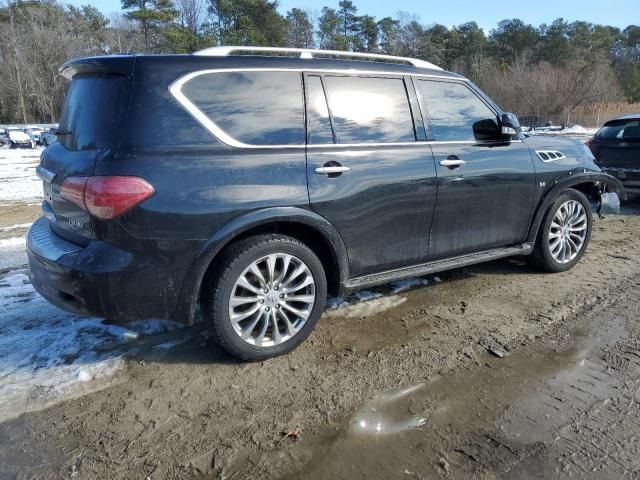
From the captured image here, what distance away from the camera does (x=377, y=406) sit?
2.84m

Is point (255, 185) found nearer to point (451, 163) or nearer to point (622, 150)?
point (451, 163)

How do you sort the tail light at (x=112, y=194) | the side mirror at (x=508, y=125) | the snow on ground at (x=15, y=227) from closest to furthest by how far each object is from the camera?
the tail light at (x=112, y=194)
the side mirror at (x=508, y=125)
the snow on ground at (x=15, y=227)

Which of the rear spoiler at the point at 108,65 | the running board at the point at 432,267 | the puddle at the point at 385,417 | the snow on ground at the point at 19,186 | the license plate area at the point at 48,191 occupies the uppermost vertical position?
the rear spoiler at the point at 108,65

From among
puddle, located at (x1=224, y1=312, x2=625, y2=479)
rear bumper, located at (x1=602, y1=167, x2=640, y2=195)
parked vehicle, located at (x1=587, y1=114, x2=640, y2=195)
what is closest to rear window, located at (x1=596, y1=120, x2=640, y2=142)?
parked vehicle, located at (x1=587, y1=114, x2=640, y2=195)

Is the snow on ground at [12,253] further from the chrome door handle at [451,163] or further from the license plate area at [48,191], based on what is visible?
the chrome door handle at [451,163]

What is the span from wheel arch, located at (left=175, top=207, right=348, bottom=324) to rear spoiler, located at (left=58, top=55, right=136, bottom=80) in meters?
1.06

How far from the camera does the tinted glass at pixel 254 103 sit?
308cm

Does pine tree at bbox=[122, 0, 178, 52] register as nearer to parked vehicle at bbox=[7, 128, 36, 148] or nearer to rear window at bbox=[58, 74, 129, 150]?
parked vehicle at bbox=[7, 128, 36, 148]

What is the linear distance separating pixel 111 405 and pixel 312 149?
6.33ft

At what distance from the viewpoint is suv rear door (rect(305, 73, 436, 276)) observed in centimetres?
341

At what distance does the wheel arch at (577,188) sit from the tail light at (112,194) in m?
3.40

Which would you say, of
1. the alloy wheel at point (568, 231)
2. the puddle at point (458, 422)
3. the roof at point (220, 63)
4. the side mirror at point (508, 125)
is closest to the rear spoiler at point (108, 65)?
the roof at point (220, 63)

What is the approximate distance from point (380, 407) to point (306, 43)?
56.7m

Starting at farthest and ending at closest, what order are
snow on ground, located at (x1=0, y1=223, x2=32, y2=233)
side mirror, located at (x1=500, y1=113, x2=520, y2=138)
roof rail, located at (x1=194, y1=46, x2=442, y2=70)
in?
snow on ground, located at (x1=0, y1=223, x2=32, y2=233) < side mirror, located at (x1=500, y1=113, x2=520, y2=138) < roof rail, located at (x1=194, y1=46, x2=442, y2=70)
